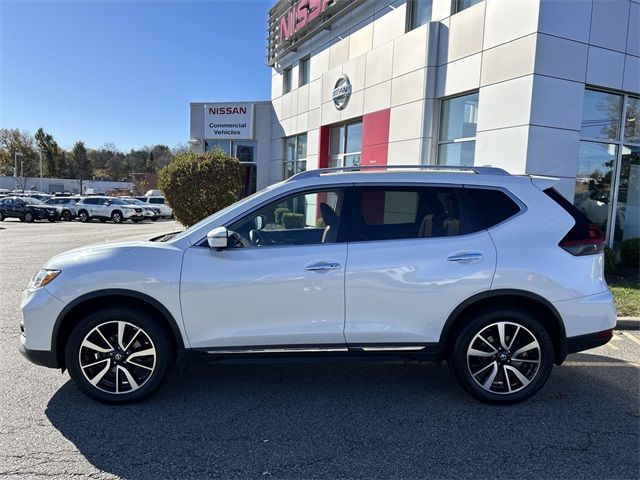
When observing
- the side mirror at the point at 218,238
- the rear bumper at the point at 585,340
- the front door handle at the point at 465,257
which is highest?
the side mirror at the point at 218,238

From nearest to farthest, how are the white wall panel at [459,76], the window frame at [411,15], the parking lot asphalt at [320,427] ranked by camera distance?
the parking lot asphalt at [320,427] < the white wall panel at [459,76] < the window frame at [411,15]

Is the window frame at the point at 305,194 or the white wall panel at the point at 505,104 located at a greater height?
the white wall panel at the point at 505,104

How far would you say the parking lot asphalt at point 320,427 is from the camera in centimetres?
280

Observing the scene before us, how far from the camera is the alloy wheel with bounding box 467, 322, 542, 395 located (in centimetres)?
359

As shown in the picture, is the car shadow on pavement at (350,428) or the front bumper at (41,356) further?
the front bumper at (41,356)

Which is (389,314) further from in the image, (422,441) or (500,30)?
(500,30)

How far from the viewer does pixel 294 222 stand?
4.00m

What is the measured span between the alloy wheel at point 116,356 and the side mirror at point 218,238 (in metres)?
0.89

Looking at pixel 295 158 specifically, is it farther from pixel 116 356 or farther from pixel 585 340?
pixel 585 340

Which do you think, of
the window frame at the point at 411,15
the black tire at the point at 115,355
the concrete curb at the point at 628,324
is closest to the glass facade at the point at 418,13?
the window frame at the point at 411,15

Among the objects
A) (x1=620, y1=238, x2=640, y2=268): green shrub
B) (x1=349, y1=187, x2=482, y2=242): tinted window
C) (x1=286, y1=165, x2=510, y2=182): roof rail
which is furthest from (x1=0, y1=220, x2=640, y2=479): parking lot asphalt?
(x1=620, y1=238, x2=640, y2=268): green shrub

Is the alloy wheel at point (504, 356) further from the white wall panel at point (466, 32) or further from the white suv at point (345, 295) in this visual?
the white wall panel at point (466, 32)

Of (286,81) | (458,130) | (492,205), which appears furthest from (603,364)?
(286,81)

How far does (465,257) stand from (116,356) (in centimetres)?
280
